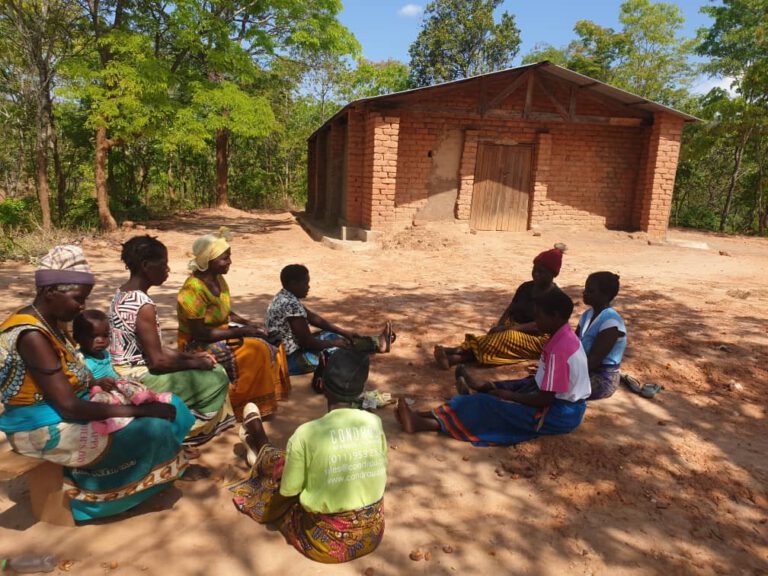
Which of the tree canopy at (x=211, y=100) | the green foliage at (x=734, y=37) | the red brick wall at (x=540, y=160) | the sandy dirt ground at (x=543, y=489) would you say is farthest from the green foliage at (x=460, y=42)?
the sandy dirt ground at (x=543, y=489)

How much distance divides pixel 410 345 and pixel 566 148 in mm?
9280

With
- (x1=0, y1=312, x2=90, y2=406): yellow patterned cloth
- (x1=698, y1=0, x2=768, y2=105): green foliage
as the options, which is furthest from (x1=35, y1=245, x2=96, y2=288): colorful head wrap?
(x1=698, y1=0, x2=768, y2=105): green foliage

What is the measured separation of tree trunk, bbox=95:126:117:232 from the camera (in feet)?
40.2

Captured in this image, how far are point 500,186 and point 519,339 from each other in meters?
8.70

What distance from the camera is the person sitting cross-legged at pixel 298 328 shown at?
3879 millimetres

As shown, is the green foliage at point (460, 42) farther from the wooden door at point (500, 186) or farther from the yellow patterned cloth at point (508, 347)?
the yellow patterned cloth at point (508, 347)

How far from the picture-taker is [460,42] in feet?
98.8

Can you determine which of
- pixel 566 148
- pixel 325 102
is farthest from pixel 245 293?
pixel 325 102

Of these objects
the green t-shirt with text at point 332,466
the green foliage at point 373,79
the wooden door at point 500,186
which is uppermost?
the green foliage at point 373,79

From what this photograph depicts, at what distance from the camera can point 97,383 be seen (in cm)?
260

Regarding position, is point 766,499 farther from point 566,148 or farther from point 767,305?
point 566,148

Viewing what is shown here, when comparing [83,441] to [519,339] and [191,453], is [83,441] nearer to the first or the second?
[191,453]

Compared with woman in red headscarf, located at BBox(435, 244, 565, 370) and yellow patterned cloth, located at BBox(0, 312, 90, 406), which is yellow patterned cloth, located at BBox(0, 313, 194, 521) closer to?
yellow patterned cloth, located at BBox(0, 312, 90, 406)

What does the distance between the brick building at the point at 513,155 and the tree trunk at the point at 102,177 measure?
5.63 m
